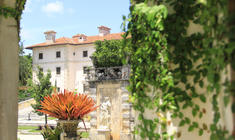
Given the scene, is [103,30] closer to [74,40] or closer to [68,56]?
[74,40]

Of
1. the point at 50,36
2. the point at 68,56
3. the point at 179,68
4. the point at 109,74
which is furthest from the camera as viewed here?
the point at 50,36

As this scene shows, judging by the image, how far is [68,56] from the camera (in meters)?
37.1

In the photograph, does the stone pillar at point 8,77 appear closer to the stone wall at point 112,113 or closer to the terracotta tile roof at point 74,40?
the stone wall at point 112,113

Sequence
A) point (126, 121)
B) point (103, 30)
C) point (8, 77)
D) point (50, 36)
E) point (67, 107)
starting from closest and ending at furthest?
1. point (8, 77)
2. point (67, 107)
3. point (126, 121)
4. point (103, 30)
5. point (50, 36)

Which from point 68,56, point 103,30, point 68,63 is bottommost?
point 68,63

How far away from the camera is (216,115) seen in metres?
1.79

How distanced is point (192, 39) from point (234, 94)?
79 centimetres

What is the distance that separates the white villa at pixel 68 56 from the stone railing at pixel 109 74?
21760 mm

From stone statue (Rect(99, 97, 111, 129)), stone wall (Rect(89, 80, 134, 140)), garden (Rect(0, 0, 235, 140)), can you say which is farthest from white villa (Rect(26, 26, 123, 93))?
garden (Rect(0, 0, 235, 140))

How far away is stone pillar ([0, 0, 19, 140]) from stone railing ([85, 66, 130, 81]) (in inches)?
371

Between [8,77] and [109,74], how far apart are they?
33.5 feet

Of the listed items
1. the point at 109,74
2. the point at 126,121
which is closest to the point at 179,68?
the point at 126,121

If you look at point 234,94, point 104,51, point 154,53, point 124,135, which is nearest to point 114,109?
point 124,135

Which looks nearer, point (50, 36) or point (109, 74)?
point (109, 74)
